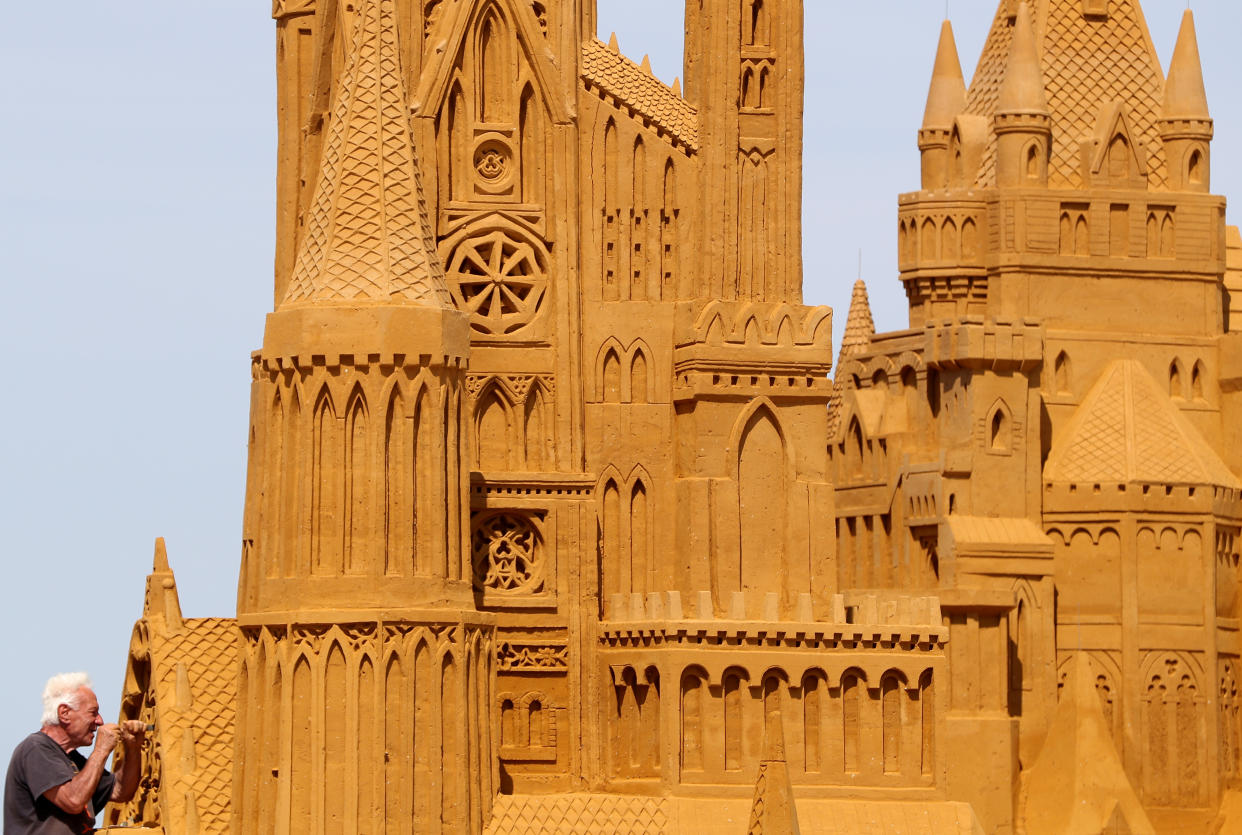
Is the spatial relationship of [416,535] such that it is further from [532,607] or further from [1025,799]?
[1025,799]

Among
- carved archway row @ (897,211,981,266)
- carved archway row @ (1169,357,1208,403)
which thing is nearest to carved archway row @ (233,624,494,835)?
carved archway row @ (897,211,981,266)

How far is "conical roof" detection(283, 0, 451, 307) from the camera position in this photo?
3803cm

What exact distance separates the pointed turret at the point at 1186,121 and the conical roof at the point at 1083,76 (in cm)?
26

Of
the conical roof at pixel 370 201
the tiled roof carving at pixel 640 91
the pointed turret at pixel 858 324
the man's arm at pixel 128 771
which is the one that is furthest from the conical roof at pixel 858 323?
the man's arm at pixel 128 771

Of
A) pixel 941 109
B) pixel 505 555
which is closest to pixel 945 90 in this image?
pixel 941 109

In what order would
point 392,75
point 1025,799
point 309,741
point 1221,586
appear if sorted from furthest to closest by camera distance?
1. point 1221,586
2. point 1025,799
3. point 392,75
4. point 309,741

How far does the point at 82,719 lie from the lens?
22.3 metres

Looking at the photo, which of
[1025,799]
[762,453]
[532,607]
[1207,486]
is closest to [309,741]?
[532,607]

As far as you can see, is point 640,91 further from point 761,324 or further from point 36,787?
point 36,787

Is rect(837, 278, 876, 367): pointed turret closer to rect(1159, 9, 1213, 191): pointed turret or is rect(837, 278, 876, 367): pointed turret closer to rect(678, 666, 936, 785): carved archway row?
rect(1159, 9, 1213, 191): pointed turret

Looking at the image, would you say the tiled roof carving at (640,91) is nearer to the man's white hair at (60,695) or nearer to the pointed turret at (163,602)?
the pointed turret at (163,602)

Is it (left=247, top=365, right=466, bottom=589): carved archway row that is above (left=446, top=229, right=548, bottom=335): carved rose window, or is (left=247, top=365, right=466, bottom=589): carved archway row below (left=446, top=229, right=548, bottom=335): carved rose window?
below

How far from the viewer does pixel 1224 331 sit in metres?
58.3

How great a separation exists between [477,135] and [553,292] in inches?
91.1
